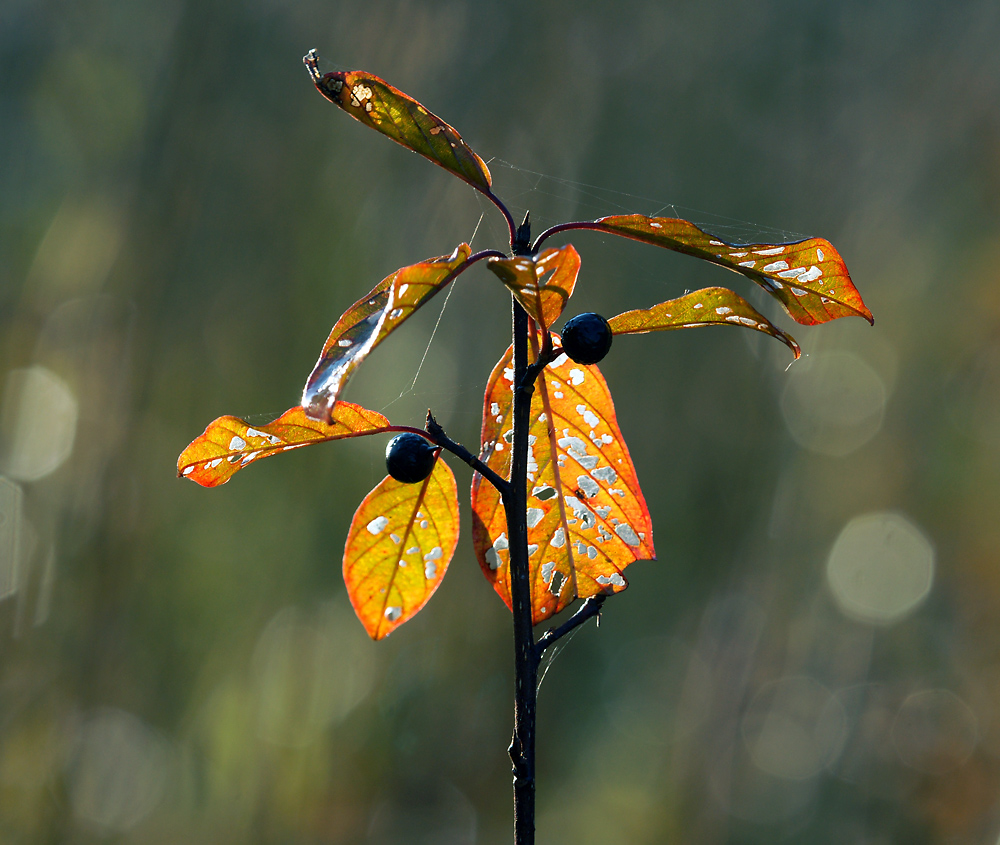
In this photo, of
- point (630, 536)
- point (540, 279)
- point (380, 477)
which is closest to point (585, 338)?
point (540, 279)

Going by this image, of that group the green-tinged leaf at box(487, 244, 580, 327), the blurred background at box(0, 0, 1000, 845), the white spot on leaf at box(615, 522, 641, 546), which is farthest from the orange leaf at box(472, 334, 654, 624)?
the blurred background at box(0, 0, 1000, 845)

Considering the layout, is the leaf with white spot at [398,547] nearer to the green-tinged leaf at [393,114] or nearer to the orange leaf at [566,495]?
the orange leaf at [566,495]

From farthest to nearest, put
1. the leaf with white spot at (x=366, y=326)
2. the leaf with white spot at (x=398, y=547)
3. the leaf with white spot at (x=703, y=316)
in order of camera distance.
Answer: the leaf with white spot at (x=398, y=547), the leaf with white spot at (x=703, y=316), the leaf with white spot at (x=366, y=326)

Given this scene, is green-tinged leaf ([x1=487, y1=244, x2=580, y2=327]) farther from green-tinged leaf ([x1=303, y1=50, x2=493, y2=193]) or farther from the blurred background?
the blurred background

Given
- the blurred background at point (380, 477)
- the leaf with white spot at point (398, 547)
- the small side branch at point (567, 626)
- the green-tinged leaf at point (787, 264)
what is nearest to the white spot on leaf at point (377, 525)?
the leaf with white spot at point (398, 547)

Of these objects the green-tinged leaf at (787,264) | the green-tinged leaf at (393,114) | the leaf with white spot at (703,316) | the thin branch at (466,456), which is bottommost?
the thin branch at (466,456)

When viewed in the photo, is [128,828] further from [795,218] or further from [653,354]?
[795,218]
